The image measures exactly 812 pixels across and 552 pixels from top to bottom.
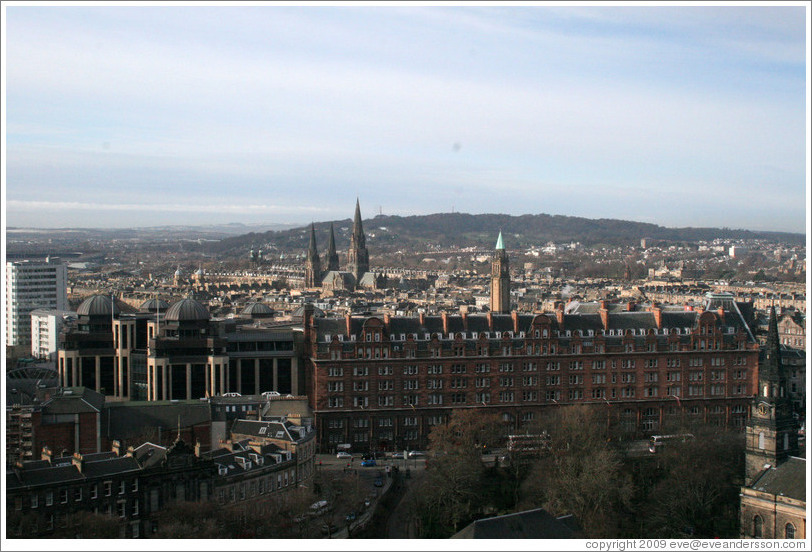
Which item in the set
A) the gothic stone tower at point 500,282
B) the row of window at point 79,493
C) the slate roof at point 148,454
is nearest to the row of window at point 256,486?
the slate roof at point 148,454

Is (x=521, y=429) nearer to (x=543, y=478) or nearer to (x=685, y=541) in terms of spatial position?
(x=543, y=478)

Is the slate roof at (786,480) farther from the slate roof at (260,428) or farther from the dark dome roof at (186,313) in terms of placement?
the dark dome roof at (186,313)

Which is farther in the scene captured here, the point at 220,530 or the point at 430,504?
the point at 430,504

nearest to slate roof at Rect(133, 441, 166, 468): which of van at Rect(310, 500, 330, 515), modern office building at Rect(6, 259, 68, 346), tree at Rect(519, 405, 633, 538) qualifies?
van at Rect(310, 500, 330, 515)

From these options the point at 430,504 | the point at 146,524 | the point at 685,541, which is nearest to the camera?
the point at 685,541

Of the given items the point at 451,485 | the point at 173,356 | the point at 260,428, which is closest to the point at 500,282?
the point at 173,356

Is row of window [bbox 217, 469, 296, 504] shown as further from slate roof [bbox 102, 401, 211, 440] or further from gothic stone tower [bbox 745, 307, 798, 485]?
gothic stone tower [bbox 745, 307, 798, 485]

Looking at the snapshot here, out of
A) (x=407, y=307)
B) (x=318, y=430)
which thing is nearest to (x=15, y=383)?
(x=318, y=430)
